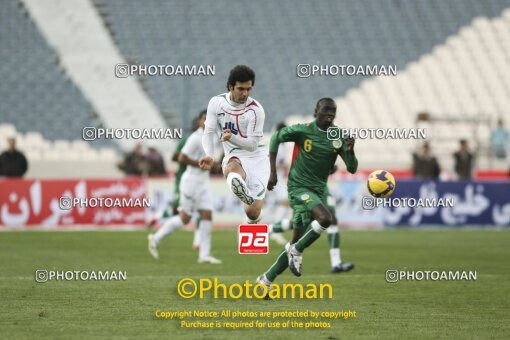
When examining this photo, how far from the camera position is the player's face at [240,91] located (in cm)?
928

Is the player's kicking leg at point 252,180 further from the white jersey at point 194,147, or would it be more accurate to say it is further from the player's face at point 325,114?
the white jersey at point 194,147

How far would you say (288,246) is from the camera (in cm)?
956

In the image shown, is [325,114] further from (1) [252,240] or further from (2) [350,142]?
(1) [252,240]

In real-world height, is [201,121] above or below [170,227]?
above

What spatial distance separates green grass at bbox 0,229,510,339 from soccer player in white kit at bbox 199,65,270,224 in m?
1.24

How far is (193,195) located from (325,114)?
16.8 feet

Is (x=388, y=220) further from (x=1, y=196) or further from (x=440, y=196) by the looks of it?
(x=1, y=196)

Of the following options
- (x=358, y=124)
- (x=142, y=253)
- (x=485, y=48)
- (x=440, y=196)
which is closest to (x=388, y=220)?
(x=440, y=196)

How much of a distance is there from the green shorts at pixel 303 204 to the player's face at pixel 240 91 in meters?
1.26

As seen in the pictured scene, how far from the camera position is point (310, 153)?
393 inches

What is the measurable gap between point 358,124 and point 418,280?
17487mm

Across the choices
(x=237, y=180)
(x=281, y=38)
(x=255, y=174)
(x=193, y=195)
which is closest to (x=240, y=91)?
(x=237, y=180)

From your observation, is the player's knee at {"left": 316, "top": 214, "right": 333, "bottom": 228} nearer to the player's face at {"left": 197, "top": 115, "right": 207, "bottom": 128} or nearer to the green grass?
A: the green grass

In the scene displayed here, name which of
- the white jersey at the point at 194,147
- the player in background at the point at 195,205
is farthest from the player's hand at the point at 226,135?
the player in background at the point at 195,205
